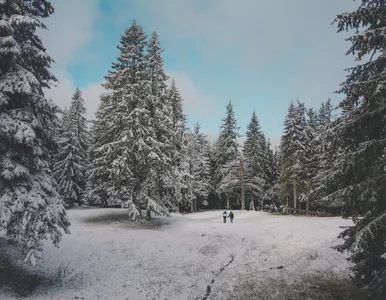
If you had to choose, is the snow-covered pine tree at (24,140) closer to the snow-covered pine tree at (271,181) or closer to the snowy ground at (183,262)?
the snowy ground at (183,262)

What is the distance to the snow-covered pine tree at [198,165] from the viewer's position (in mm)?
49438

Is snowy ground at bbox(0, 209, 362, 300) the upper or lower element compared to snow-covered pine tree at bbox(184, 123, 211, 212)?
lower

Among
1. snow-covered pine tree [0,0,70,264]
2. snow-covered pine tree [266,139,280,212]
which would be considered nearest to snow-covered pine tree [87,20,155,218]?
snow-covered pine tree [0,0,70,264]

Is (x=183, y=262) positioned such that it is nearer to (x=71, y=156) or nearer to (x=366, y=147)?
(x=366, y=147)

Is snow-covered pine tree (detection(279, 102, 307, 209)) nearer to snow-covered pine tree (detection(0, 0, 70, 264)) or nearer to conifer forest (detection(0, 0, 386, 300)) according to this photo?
conifer forest (detection(0, 0, 386, 300))

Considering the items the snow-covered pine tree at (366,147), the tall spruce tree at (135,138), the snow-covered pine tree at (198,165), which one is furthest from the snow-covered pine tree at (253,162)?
the snow-covered pine tree at (366,147)

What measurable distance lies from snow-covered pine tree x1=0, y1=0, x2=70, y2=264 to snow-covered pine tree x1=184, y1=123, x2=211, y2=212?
3443 centimetres

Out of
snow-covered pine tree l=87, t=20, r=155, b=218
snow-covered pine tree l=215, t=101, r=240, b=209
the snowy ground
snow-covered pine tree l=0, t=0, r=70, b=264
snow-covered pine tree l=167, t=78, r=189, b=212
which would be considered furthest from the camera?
snow-covered pine tree l=215, t=101, r=240, b=209

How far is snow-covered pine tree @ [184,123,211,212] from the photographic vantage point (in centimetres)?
4944

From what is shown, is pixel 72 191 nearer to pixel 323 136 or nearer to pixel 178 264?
pixel 178 264

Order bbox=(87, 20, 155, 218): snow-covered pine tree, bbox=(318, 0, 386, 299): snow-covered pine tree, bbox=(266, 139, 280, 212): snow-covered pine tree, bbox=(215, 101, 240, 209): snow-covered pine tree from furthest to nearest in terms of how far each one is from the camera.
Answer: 1. bbox=(266, 139, 280, 212): snow-covered pine tree
2. bbox=(215, 101, 240, 209): snow-covered pine tree
3. bbox=(87, 20, 155, 218): snow-covered pine tree
4. bbox=(318, 0, 386, 299): snow-covered pine tree

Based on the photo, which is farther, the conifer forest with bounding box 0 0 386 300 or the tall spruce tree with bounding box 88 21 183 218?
the tall spruce tree with bounding box 88 21 183 218

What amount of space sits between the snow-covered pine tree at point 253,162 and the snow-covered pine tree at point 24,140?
127 feet

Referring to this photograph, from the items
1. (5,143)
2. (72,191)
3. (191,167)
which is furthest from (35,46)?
(191,167)
